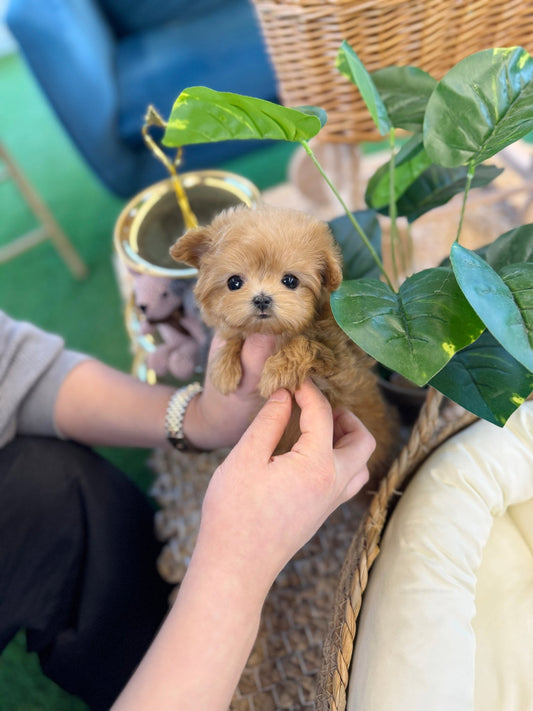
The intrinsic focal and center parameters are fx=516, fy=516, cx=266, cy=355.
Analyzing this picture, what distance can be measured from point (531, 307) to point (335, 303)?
21cm

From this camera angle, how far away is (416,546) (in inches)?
29.8

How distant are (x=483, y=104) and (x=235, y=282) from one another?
0.39 meters

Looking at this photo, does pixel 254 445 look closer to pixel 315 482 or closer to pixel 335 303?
pixel 315 482

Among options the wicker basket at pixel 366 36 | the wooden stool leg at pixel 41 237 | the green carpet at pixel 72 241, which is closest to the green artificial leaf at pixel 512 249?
the wicker basket at pixel 366 36

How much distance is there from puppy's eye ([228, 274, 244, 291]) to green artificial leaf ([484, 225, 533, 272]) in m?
0.37

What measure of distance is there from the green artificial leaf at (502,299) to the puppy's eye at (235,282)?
0.89ft

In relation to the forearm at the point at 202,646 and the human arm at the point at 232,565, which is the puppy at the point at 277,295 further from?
the forearm at the point at 202,646

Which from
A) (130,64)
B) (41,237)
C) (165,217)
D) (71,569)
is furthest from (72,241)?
(71,569)

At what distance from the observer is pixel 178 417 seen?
0.99 m

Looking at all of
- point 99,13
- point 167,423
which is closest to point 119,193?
point 99,13

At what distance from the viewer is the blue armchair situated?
170cm

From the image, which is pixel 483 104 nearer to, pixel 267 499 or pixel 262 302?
pixel 262 302

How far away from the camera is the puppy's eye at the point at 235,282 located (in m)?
0.70

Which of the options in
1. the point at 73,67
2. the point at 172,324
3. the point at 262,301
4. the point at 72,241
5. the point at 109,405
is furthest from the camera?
the point at 72,241
